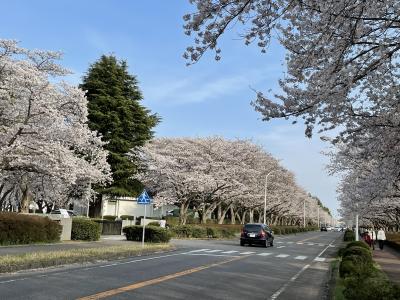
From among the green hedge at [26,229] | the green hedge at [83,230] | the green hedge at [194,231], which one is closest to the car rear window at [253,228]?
the green hedge at [194,231]

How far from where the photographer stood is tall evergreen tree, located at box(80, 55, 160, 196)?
156 ft

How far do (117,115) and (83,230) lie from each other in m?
22.4

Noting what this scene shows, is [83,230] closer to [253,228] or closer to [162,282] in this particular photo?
[253,228]

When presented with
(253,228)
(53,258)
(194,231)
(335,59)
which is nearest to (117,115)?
(194,231)

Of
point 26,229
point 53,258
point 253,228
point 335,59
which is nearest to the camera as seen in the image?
point 335,59

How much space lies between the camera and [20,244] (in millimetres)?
21891

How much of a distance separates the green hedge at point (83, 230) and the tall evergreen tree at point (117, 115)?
64.6ft

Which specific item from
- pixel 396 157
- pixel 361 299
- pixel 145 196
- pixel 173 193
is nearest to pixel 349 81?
pixel 361 299

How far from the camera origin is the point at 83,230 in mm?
27172

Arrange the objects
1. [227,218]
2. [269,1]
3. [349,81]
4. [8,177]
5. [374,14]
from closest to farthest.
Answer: [269,1] < [374,14] < [349,81] < [8,177] < [227,218]

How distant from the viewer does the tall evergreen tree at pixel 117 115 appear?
47625mm

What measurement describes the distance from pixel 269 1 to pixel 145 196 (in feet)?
63.3

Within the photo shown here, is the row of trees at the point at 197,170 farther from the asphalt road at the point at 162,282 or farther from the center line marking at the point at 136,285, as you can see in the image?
the center line marking at the point at 136,285

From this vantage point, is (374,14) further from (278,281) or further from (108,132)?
(108,132)
